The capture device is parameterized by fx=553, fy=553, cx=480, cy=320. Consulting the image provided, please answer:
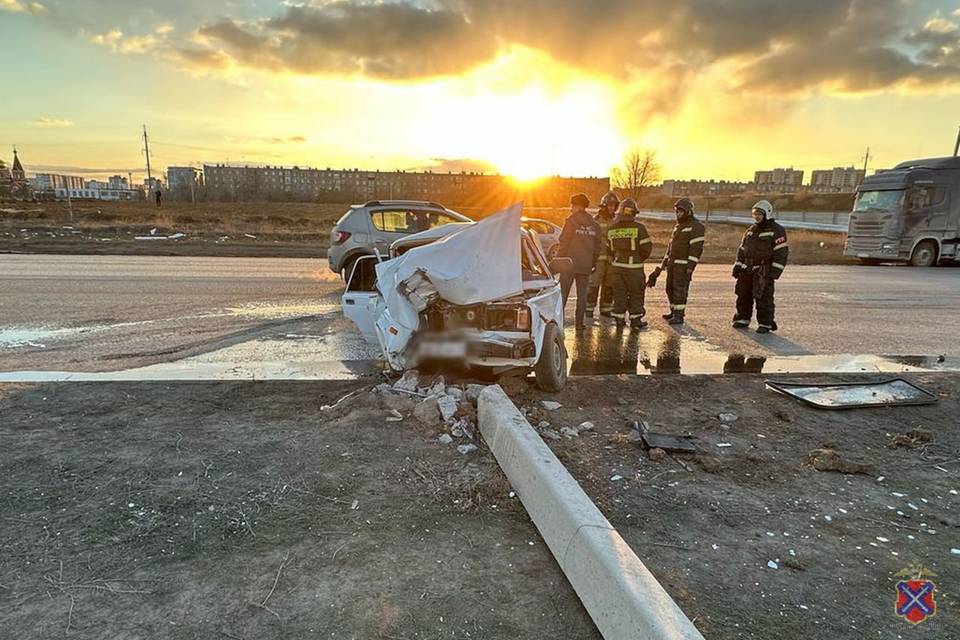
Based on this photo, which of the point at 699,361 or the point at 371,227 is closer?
the point at 699,361

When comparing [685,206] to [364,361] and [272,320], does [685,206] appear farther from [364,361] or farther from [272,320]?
[272,320]

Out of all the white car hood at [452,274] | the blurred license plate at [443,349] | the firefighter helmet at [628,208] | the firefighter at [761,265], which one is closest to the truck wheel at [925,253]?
the firefighter at [761,265]

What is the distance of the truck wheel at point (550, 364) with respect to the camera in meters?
5.07

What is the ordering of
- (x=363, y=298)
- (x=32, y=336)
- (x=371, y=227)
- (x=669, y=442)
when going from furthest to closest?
(x=371, y=227) < (x=32, y=336) < (x=363, y=298) < (x=669, y=442)

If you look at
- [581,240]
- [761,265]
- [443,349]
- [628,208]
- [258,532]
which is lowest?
[258,532]

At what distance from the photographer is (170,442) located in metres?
3.91

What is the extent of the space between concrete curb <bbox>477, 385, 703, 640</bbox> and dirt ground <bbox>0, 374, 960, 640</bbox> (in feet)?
0.38

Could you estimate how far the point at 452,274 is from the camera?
4273mm

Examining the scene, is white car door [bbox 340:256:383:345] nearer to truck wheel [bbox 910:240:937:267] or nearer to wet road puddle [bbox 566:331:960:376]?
wet road puddle [bbox 566:331:960:376]

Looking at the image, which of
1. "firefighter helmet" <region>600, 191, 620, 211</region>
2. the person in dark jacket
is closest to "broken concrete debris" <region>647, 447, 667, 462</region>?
the person in dark jacket

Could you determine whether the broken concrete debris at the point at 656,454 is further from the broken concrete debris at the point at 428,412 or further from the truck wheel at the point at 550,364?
the broken concrete debris at the point at 428,412

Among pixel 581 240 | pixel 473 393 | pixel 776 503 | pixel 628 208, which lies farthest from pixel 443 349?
pixel 628 208

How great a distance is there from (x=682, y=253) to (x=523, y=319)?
4.44 m

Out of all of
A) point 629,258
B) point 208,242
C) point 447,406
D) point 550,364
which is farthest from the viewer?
point 208,242
